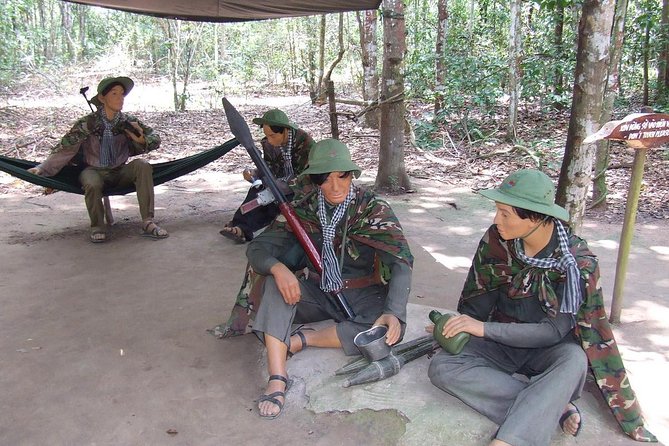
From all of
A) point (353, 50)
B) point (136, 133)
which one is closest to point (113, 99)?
point (136, 133)

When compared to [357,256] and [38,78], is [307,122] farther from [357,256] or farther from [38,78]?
[357,256]

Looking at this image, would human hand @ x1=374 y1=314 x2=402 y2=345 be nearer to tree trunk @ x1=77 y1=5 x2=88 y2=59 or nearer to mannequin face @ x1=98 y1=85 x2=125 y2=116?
mannequin face @ x1=98 y1=85 x2=125 y2=116

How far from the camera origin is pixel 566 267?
68.4 inches

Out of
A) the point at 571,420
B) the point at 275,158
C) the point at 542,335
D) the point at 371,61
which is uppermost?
the point at 371,61

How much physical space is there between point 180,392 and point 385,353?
30.1 inches

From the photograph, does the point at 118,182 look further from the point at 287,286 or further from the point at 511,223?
the point at 511,223

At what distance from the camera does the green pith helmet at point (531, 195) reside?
67.0 inches

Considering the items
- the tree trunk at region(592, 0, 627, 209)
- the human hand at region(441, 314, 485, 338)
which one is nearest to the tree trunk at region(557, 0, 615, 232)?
the human hand at region(441, 314, 485, 338)

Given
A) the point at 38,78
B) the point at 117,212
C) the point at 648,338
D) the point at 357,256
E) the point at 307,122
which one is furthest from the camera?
the point at 38,78

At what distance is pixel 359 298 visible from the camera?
230cm

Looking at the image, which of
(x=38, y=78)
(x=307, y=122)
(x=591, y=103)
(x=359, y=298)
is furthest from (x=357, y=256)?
(x=38, y=78)

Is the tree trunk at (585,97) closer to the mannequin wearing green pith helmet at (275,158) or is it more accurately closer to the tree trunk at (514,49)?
the mannequin wearing green pith helmet at (275,158)

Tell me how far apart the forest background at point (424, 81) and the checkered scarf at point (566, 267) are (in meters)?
2.29

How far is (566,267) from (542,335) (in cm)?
23
